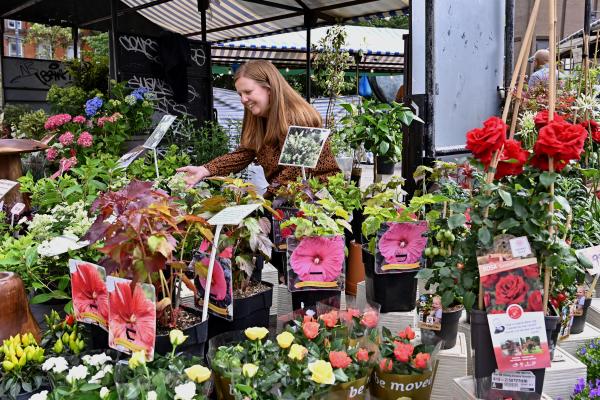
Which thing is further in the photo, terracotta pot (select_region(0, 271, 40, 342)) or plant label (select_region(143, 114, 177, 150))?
plant label (select_region(143, 114, 177, 150))

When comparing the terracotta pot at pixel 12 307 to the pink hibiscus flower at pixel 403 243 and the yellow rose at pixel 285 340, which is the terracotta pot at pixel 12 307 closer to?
the yellow rose at pixel 285 340

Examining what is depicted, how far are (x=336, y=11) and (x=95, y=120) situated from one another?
9.53 feet

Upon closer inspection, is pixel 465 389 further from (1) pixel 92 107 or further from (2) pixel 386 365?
(1) pixel 92 107

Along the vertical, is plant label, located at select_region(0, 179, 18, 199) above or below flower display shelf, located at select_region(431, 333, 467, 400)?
above

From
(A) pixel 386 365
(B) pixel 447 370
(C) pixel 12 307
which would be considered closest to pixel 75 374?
(C) pixel 12 307

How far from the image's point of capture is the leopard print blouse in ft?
7.51

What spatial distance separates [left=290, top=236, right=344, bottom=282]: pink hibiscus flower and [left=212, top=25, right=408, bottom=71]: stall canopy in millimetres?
7469

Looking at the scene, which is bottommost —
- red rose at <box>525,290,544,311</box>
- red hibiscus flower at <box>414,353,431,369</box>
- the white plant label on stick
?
red hibiscus flower at <box>414,353,431,369</box>

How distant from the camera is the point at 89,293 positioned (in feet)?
4.14

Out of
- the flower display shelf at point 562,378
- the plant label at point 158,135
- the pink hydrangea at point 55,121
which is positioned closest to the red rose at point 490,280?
the flower display shelf at point 562,378

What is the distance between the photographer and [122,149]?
3.79 m

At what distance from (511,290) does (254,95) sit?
1495mm

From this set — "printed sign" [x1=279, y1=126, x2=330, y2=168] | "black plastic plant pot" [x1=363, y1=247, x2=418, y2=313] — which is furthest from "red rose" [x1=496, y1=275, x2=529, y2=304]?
"printed sign" [x1=279, y1=126, x2=330, y2=168]

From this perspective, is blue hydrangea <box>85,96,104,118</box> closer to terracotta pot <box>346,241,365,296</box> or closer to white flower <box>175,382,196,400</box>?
terracotta pot <box>346,241,365,296</box>
